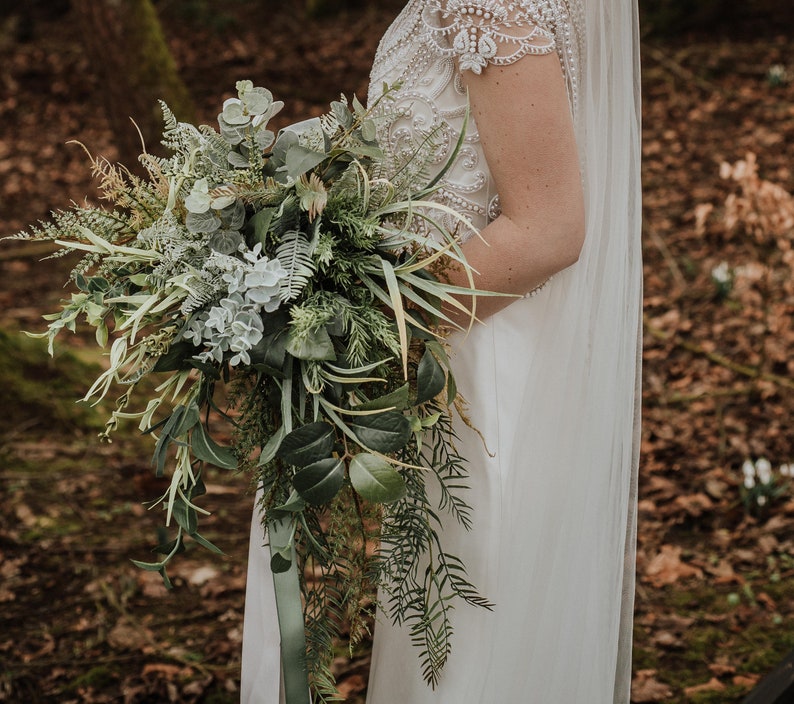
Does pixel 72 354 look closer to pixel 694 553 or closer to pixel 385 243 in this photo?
pixel 694 553

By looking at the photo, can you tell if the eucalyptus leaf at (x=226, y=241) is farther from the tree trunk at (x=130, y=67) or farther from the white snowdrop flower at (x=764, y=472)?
the tree trunk at (x=130, y=67)

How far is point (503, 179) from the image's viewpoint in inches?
66.8

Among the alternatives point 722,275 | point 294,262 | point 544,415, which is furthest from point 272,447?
point 722,275

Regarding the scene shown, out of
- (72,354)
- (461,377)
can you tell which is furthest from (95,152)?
(461,377)

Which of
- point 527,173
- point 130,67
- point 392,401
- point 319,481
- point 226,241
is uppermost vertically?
point 130,67

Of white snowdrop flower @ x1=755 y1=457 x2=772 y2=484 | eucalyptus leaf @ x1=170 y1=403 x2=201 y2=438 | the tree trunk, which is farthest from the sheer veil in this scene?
the tree trunk

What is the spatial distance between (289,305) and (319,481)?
31 cm

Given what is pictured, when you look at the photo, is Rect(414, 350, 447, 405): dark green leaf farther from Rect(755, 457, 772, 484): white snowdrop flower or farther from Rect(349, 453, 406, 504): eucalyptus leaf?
Rect(755, 457, 772, 484): white snowdrop flower

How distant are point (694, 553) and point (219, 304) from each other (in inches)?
116

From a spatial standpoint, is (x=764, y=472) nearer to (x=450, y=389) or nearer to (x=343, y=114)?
(x=450, y=389)

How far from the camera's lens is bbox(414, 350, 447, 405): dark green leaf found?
1.51 meters

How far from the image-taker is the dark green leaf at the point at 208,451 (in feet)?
5.31

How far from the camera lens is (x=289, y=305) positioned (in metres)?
1.56

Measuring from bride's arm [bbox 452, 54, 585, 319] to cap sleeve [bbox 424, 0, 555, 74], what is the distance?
→ 20 millimetres
